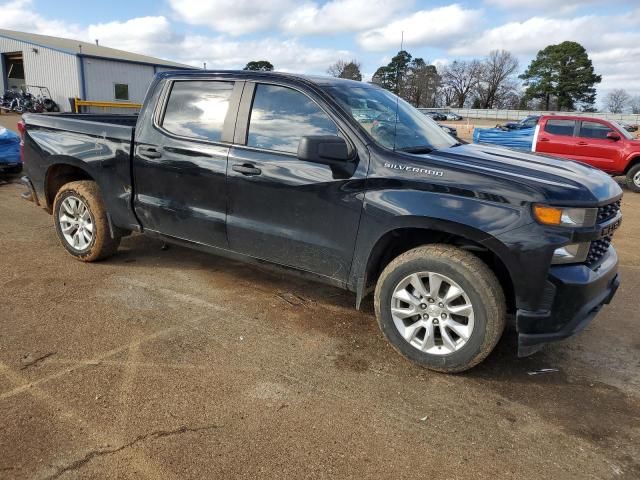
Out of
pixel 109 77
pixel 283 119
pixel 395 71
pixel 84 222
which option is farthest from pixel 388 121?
pixel 395 71

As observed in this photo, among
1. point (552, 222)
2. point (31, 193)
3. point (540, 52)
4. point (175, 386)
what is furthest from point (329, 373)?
point (540, 52)

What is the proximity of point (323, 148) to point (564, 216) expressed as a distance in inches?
58.4

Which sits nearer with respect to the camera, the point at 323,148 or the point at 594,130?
the point at 323,148

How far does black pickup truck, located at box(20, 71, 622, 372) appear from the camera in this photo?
2951 millimetres

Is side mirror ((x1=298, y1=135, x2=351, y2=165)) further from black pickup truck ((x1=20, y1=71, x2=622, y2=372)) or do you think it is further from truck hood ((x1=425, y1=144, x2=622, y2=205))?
truck hood ((x1=425, y1=144, x2=622, y2=205))

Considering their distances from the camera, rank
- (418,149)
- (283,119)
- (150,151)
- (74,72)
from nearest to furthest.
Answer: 1. (418,149)
2. (283,119)
3. (150,151)
4. (74,72)

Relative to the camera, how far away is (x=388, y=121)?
3.79m

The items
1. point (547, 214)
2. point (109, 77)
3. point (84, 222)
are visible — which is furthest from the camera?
point (109, 77)

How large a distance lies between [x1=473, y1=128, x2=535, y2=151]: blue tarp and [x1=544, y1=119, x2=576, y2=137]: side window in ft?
2.18

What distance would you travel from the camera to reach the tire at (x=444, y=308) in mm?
3057

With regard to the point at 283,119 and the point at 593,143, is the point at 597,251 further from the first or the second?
the point at 593,143

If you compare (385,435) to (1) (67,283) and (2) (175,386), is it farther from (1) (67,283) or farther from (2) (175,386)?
(1) (67,283)

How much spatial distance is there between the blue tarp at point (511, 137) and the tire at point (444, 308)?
1069 cm

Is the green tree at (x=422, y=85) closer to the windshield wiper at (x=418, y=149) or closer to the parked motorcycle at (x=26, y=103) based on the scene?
the parked motorcycle at (x=26, y=103)
